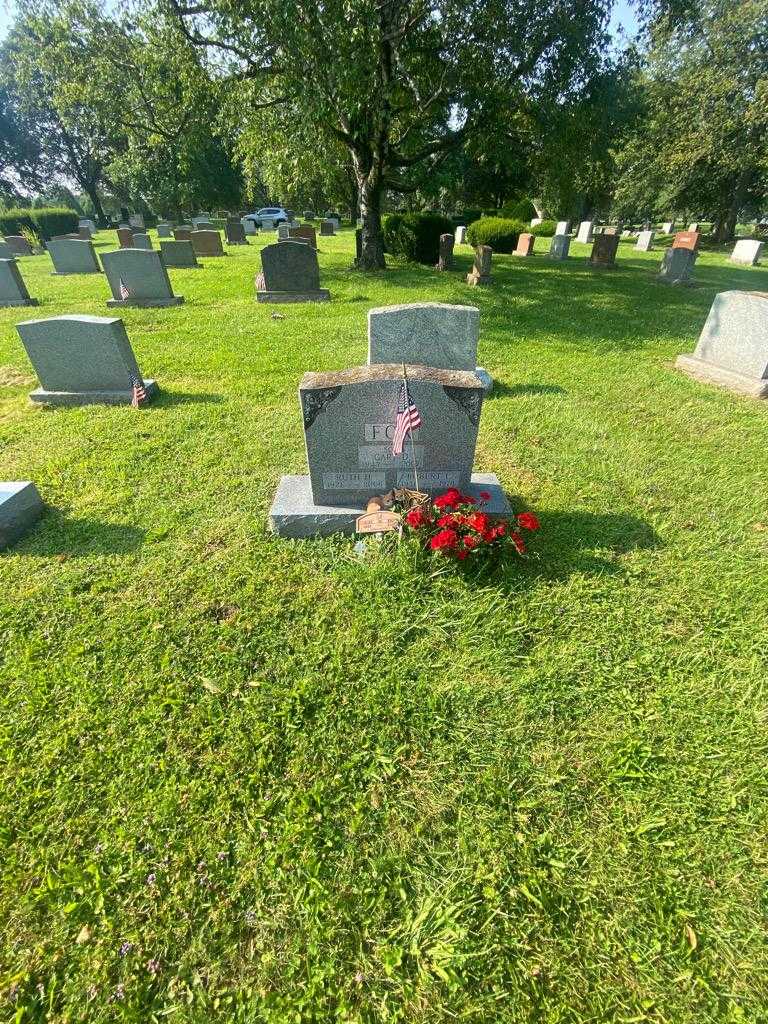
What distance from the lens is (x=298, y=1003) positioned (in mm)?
1479

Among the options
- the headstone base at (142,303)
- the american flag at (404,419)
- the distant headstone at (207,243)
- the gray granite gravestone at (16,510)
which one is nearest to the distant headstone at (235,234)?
the distant headstone at (207,243)

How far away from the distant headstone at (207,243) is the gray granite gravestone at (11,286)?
8.49 metres

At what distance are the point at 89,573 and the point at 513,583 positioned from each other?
283 cm

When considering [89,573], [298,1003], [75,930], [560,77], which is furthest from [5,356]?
[560,77]

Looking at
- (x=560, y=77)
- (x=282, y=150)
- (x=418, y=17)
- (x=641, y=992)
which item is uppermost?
(x=418, y=17)

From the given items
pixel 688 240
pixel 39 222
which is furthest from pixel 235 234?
pixel 688 240

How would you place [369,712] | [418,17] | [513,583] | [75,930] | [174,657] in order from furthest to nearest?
[418,17]
[513,583]
[174,657]
[369,712]
[75,930]

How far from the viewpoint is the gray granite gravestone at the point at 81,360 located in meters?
5.23

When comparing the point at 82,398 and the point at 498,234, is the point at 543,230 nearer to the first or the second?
the point at 498,234

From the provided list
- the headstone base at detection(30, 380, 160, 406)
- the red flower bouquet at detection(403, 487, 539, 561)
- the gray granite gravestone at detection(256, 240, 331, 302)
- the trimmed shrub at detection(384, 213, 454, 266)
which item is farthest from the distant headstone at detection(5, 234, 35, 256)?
the red flower bouquet at detection(403, 487, 539, 561)

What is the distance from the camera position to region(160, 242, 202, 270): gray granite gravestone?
1513 centimetres

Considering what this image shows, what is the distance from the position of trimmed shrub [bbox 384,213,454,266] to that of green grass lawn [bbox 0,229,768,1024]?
1331 cm

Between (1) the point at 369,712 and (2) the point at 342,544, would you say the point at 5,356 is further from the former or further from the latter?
(1) the point at 369,712

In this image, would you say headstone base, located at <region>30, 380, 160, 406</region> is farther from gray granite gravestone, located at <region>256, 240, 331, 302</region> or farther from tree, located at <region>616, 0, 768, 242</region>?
tree, located at <region>616, 0, 768, 242</region>
